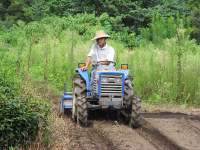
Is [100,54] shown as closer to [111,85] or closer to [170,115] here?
[111,85]

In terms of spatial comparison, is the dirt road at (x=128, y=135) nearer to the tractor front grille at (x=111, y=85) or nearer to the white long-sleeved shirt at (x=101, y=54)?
the tractor front grille at (x=111, y=85)

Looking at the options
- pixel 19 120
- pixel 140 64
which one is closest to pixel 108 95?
pixel 19 120

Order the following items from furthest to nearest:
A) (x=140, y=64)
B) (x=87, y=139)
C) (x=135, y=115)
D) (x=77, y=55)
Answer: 1. (x=77, y=55)
2. (x=140, y=64)
3. (x=135, y=115)
4. (x=87, y=139)

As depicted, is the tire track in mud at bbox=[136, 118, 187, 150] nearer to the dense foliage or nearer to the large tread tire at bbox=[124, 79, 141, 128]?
the large tread tire at bbox=[124, 79, 141, 128]

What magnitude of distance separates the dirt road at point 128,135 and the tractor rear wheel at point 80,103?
158mm

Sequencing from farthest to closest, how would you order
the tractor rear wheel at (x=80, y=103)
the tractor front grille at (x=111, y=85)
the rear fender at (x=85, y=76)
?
the rear fender at (x=85, y=76) < the tractor front grille at (x=111, y=85) < the tractor rear wheel at (x=80, y=103)

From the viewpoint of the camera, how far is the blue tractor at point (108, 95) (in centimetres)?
1343

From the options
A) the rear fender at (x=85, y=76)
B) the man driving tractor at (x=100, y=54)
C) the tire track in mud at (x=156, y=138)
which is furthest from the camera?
the man driving tractor at (x=100, y=54)

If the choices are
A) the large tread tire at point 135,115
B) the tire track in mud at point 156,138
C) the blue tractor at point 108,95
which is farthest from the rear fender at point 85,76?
the tire track in mud at point 156,138

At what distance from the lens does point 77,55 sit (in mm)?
20578

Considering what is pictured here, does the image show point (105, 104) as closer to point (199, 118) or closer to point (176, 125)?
point (176, 125)

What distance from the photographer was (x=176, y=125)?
→ 45.5 feet

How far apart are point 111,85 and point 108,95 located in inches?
9.1

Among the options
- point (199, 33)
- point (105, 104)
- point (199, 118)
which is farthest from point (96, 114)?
point (199, 33)
